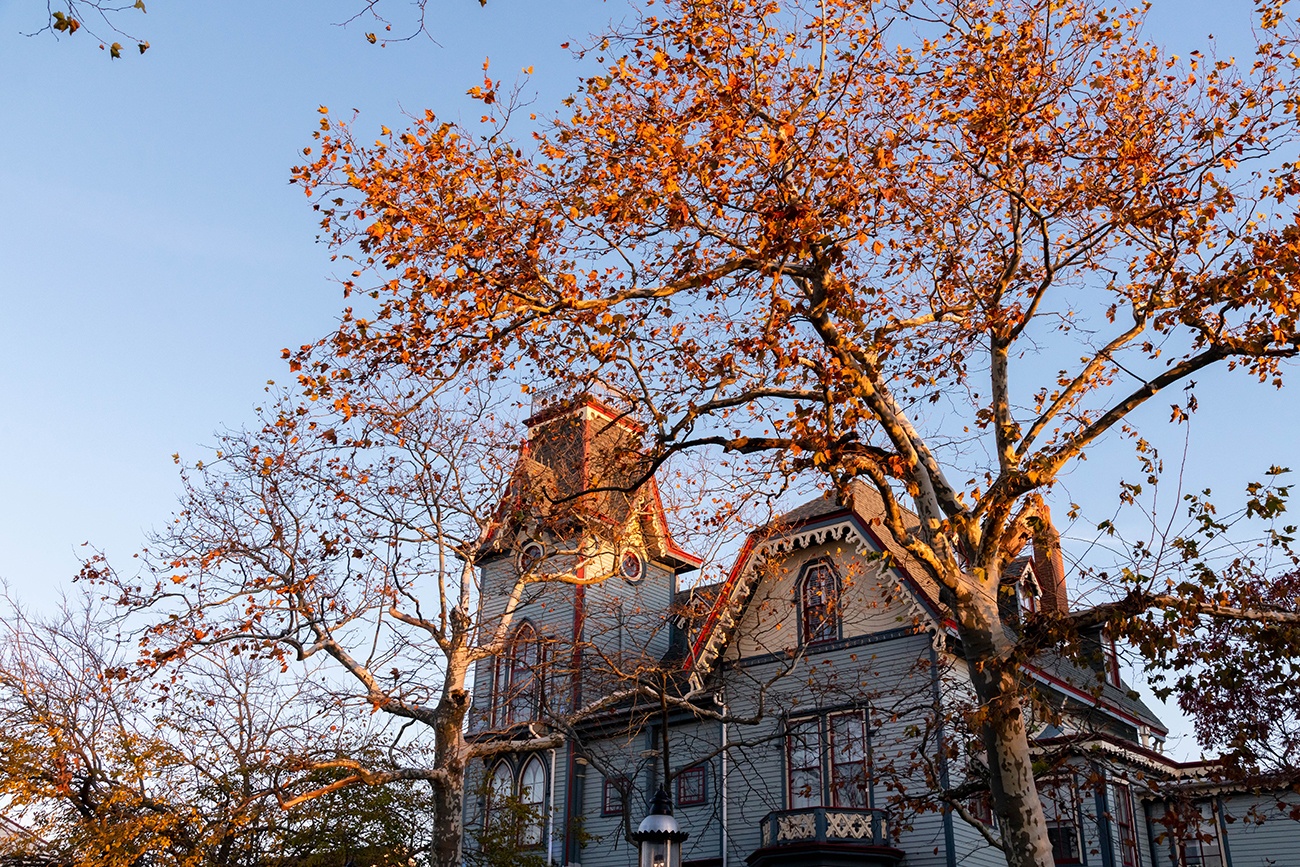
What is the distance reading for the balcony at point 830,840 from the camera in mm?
20312

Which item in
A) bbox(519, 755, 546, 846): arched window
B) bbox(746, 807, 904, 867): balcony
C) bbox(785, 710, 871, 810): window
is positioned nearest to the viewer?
bbox(746, 807, 904, 867): balcony

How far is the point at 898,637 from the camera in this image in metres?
22.3

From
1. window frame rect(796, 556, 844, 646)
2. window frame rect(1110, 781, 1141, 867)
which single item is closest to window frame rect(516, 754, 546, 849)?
window frame rect(796, 556, 844, 646)

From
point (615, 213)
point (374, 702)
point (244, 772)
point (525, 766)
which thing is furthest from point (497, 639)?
point (615, 213)

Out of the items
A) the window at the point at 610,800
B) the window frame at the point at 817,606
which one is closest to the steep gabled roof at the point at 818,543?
the window frame at the point at 817,606

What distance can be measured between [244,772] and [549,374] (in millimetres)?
12637

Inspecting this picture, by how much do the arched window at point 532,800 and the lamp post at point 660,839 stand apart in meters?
15.0

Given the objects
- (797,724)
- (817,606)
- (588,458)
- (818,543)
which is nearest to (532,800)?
(817,606)

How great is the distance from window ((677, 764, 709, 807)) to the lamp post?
13735mm

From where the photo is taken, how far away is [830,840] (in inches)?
805

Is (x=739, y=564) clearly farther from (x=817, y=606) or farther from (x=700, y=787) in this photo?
(x=700, y=787)

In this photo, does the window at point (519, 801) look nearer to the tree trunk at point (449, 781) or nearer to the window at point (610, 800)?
the window at point (610, 800)

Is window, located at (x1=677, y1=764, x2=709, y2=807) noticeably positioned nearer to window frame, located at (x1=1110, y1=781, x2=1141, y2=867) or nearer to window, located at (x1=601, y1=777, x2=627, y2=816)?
window, located at (x1=601, y1=777, x2=627, y2=816)

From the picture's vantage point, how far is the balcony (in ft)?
66.6
